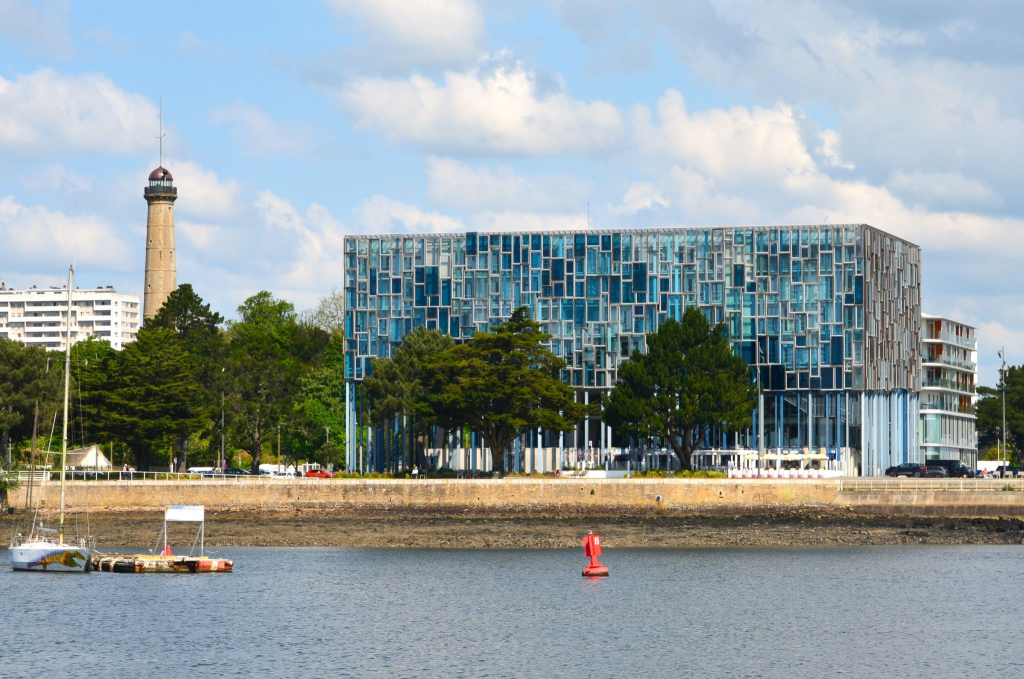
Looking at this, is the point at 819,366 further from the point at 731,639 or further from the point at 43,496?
the point at 731,639

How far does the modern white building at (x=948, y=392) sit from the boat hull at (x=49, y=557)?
84.6 m

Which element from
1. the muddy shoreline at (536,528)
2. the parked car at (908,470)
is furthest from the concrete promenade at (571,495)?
the parked car at (908,470)

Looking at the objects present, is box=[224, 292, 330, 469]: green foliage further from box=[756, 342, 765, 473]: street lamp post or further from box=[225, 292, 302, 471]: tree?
box=[756, 342, 765, 473]: street lamp post

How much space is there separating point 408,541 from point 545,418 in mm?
21098

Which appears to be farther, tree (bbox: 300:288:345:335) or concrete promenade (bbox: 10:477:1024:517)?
tree (bbox: 300:288:345:335)

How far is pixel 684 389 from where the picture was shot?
11281cm

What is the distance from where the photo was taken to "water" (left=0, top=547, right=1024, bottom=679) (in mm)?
50375

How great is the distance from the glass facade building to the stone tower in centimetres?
3952

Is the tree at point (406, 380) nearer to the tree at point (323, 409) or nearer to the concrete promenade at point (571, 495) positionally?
the concrete promenade at point (571, 495)

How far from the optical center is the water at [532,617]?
50.4m

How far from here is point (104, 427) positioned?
114812mm

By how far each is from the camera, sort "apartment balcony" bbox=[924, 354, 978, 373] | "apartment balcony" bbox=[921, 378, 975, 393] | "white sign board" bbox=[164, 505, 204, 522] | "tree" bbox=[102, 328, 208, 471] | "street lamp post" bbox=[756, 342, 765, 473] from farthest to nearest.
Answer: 1. "apartment balcony" bbox=[924, 354, 978, 373]
2. "apartment balcony" bbox=[921, 378, 975, 393]
3. "tree" bbox=[102, 328, 208, 471]
4. "street lamp post" bbox=[756, 342, 765, 473]
5. "white sign board" bbox=[164, 505, 204, 522]

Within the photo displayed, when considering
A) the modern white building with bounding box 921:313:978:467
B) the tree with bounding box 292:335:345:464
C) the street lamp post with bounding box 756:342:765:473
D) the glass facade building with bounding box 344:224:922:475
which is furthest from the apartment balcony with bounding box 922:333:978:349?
the tree with bounding box 292:335:345:464

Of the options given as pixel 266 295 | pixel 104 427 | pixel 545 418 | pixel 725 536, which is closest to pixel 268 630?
pixel 725 536
